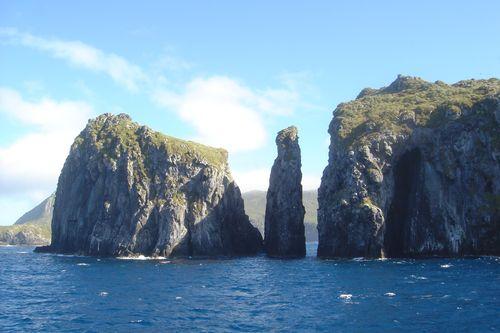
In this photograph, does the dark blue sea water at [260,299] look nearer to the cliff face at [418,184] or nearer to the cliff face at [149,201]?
the cliff face at [418,184]

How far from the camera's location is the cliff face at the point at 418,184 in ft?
391

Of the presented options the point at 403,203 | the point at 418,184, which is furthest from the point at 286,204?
the point at 418,184

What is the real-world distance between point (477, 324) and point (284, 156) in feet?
338

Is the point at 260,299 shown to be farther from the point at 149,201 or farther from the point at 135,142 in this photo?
the point at 135,142

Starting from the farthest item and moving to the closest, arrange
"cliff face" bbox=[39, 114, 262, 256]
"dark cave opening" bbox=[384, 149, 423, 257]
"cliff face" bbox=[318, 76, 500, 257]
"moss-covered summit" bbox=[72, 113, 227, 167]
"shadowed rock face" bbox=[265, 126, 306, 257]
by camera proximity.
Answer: "moss-covered summit" bbox=[72, 113, 227, 167] < "cliff face" bbox=[39, 114, 262, 256] < "shadowed rock face" bbox=[265, 126, 306, 257] < "dark cave opening" bbox=[384, 149, 423, 257] < "cliff face" bbox=[318, 76, 500, 257]

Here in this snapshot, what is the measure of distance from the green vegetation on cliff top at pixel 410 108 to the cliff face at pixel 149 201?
42.4 m

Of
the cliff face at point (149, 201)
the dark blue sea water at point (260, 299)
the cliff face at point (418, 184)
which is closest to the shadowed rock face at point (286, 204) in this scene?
the cliff face at point (418, 184)

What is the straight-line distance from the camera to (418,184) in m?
127

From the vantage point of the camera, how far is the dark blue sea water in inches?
1917

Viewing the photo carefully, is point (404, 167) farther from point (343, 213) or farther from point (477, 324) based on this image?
point (477, 324)

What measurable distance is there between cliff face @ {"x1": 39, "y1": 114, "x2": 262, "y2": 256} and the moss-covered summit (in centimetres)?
31

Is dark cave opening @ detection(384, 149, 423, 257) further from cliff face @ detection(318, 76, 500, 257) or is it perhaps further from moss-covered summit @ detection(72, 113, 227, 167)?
moss-covered summit @ detection(72, 113, 227, 167)

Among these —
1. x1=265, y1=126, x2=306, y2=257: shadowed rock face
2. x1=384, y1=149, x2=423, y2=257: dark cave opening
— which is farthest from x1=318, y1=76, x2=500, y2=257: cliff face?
x1=265, y1=126, x2=306, y2=257: shadowed rock face

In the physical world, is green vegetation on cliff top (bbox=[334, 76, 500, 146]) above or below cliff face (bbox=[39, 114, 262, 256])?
above
